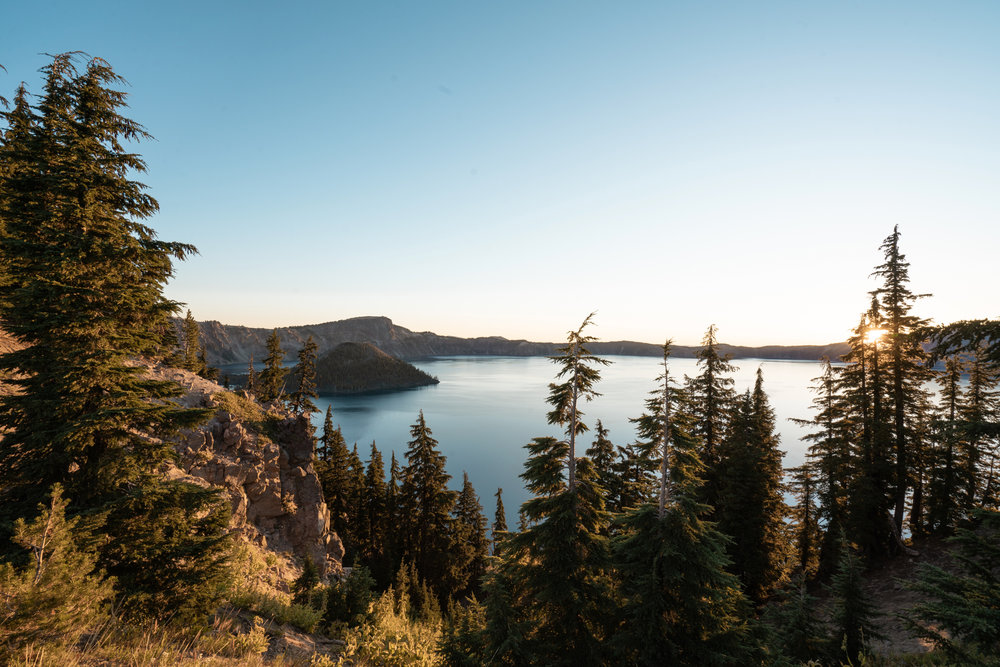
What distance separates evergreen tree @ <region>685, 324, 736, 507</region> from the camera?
20906 mm

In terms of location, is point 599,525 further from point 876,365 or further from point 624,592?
point 876,365

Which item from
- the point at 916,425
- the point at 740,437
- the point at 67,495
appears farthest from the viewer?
the point at 740,437

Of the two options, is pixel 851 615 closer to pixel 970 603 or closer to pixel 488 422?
pixel 970 603

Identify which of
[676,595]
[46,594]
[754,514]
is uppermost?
[46,594]

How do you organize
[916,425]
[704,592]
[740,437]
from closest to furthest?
1. [704,592]
2. [916,425]
3. [740,437]

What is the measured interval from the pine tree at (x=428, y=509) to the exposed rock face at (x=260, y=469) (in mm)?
6373

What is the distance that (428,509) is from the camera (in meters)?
30.0

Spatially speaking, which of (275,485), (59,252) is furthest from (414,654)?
(275,485)

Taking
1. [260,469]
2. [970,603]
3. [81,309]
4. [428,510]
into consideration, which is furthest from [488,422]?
[81,309]

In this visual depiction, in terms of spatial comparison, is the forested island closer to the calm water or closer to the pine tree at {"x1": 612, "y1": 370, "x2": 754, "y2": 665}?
the pine tree at {"x1": 612, "y1": 370, "x2": 754, "y2": 665}

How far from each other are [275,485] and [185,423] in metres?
17.8

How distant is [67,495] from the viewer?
6594 mm

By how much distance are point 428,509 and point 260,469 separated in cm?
1321

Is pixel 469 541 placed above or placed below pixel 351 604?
below
